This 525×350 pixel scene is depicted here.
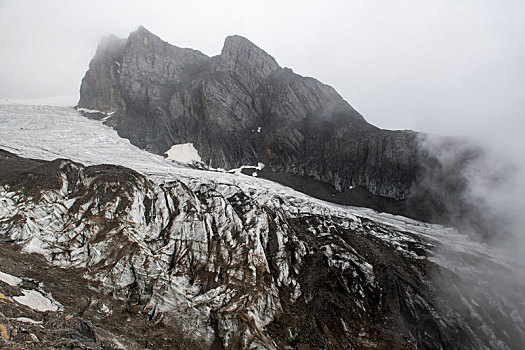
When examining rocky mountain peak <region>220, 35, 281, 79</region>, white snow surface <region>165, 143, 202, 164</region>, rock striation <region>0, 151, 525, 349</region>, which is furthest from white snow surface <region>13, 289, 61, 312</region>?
rocky mountain peak <region>220, 35, 281, 79</region>

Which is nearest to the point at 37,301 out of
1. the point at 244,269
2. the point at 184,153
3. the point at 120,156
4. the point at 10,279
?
the point at 10,279

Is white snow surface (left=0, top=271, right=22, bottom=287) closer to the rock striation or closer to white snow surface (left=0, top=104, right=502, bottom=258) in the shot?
the rock striation

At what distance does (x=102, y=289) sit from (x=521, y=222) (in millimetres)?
65606

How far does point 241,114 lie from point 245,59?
22.5 meters

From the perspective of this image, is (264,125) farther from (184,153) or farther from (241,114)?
(184,153)

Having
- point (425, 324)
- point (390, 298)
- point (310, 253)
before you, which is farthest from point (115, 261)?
point (425, 324)

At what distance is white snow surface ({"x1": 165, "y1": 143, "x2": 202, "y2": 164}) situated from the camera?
85019 mm

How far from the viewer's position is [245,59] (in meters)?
104

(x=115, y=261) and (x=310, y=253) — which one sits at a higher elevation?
(x=310, y=253)

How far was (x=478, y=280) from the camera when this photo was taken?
38.8 m

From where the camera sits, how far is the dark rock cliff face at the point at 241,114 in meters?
76.8

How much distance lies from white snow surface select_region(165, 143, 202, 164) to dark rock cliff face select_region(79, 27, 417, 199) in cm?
179

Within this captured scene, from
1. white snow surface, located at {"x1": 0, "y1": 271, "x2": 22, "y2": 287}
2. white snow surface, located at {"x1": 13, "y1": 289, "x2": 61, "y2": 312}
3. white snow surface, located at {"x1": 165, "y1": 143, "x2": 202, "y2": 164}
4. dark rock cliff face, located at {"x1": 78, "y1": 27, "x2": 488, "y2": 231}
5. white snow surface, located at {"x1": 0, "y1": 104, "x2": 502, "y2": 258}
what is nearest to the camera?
white snow surface, located at {"x1": 13, "y1": 289, "x2": 61, "y2": 312}

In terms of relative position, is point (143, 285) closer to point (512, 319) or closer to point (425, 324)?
point (425, 324)
